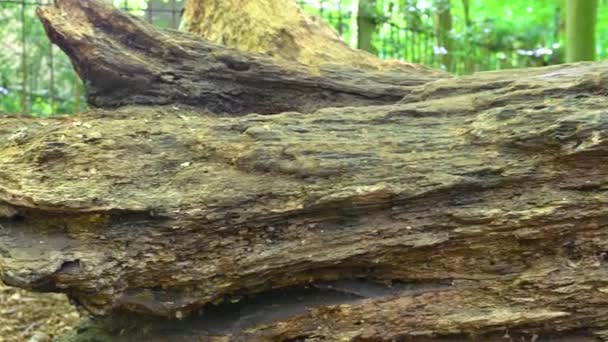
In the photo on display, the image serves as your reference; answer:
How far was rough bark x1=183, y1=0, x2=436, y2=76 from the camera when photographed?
3533mm

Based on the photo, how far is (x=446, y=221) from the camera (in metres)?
2.18

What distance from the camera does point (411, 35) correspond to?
289 inches

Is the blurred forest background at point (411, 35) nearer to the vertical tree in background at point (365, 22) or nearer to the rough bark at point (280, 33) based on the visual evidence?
the vertical tree in background at point (365, 22)

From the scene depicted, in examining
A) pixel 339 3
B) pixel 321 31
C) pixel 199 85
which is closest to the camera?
pixel 199 85

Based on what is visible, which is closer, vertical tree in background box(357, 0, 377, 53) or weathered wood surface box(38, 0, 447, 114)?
weathered wood surface box(38, 0, 447, 114)

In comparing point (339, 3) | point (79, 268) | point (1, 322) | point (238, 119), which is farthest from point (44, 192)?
point (339, 3)

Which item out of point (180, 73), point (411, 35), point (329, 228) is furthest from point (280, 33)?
point (411, 35)

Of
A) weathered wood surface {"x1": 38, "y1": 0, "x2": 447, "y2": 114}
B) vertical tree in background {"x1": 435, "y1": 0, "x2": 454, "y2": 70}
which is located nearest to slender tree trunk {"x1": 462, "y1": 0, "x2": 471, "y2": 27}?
vertical tree in background {"x1": 435, "y1": 0, "x2": 454, "y2": 70}

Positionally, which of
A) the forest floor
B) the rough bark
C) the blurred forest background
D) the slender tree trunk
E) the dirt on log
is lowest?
the forest floor

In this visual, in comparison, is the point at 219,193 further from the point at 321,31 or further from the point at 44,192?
the point at 321,31

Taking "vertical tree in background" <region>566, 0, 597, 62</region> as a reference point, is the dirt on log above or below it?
below

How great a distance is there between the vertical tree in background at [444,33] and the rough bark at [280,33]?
3476 mm

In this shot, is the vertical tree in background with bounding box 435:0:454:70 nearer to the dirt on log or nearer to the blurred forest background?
the blurred forest background

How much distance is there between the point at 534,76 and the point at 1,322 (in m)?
3.55
